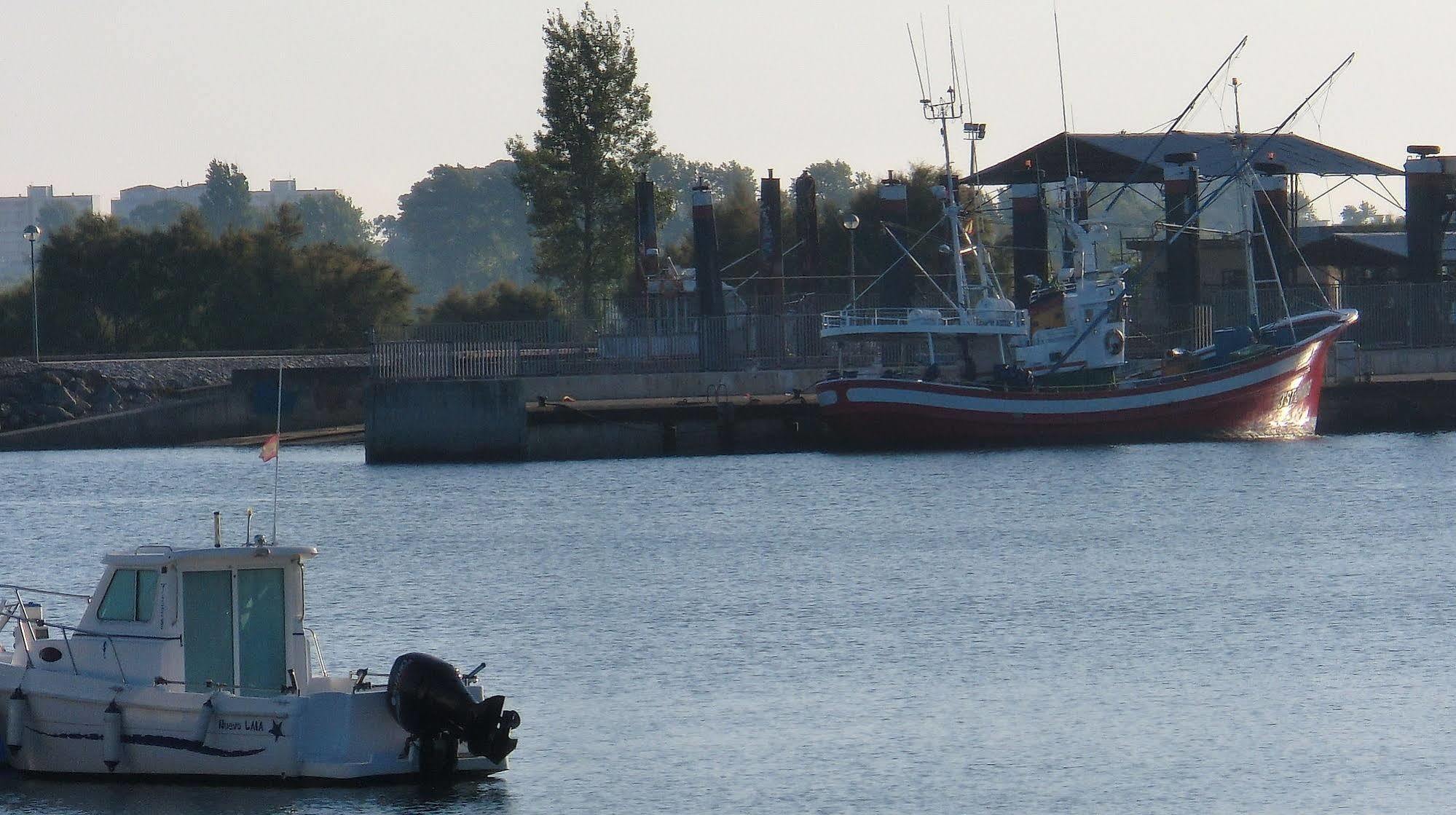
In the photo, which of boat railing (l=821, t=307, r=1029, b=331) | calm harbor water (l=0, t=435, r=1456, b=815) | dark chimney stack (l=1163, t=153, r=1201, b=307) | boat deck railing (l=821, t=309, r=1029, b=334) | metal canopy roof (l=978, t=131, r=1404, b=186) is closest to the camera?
calm harbor water (l=0, t=435, r=1456, b=815)

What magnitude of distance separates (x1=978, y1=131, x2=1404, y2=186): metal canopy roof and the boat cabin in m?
64.7

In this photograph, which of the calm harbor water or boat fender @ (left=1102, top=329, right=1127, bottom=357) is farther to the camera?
boat fender @ (left=1102, top=329, right=1127, bottom=357)

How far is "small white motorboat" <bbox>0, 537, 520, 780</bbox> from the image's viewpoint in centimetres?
2127

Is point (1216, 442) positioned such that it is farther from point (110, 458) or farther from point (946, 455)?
point (110, 458)

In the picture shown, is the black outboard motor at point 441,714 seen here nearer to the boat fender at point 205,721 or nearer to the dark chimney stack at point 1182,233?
the boat fender at point 205,721

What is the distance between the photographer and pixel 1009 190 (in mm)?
78312

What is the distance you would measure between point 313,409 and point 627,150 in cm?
2512

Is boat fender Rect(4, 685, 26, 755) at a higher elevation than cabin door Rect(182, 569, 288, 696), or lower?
lower

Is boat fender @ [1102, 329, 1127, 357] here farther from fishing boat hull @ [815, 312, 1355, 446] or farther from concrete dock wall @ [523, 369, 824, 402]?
concrete dock wall @ [523, 369, 824, 402]

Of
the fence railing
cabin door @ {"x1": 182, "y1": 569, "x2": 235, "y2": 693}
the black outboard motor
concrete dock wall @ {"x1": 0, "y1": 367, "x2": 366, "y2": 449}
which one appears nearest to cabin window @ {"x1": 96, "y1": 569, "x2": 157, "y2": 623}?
cabin door @ {"x1": 182, "y1": 569, "x2": 235, "y2": 693}

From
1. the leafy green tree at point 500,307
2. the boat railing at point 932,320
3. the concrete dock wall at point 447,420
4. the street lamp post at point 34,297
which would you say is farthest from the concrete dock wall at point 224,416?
the boat railing at point 932,320

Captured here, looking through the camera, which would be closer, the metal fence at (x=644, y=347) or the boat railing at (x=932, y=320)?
the boat railing at (x=932, y=320)

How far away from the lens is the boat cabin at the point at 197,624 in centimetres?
2169

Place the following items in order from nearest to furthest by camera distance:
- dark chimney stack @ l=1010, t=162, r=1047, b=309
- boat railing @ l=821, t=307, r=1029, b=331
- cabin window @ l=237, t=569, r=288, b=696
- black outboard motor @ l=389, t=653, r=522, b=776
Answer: black outboard motor @ l=389, t=653, r=522, b=776, cabin window @ l=237, t=569, r=288, b=696, boat railing @ l=821, t=307, r=1029, b=331, dark chimney stack @ l=1010, t=162, r=1047, b=309
